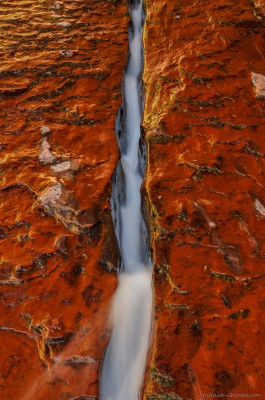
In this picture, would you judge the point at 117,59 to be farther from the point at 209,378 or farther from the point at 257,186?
the point at 209,378

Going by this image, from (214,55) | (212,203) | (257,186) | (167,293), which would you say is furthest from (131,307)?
(214,55)

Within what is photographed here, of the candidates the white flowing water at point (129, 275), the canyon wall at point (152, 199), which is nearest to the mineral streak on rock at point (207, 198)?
the canyon wall at point (152, 199)

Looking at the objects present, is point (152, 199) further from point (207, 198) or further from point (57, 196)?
point (57, 196)

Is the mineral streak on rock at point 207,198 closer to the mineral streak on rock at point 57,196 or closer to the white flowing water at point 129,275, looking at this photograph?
the white flowing water at point 129,275

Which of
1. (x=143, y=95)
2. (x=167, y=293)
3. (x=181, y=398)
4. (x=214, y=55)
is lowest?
(x=181, y=398)

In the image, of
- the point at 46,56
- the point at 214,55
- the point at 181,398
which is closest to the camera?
the point at 181,398

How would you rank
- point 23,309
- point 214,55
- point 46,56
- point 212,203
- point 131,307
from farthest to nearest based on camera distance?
point 46,56 < point 214,55 < point 212,203 < point 131,307 < point 23,309
